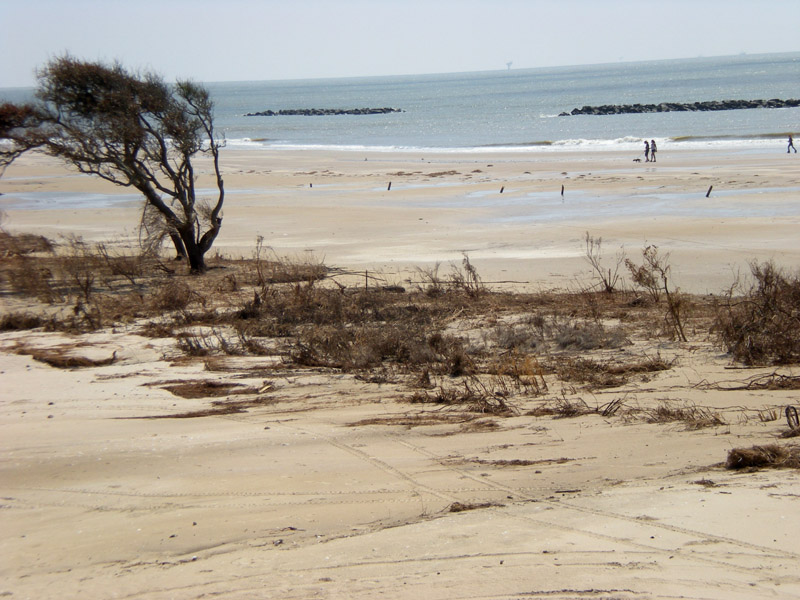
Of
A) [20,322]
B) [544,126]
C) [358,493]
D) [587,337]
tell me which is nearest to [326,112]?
[544,126]

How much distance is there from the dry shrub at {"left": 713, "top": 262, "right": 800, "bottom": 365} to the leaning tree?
415 inches

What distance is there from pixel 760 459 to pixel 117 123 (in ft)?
43.7

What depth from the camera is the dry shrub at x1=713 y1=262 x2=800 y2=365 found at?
7426mm

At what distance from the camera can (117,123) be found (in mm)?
14633

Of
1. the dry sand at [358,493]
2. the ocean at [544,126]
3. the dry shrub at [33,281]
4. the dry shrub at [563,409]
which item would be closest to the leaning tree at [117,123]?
the dry shrub at [33,281]

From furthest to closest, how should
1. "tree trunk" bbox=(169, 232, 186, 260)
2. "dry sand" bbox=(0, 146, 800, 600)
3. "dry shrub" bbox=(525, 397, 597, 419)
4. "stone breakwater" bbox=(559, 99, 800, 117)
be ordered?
"stone breakwater" bbox=(559, 99, 800, 117)
"tree trunk" bbox=(169, 232, 186, 260)
"dry shrub" bbox=(525, 397, 597, 419)
"dry sand" bbox=(0, 146, 800, 600)

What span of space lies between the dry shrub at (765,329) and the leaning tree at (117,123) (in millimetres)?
10554

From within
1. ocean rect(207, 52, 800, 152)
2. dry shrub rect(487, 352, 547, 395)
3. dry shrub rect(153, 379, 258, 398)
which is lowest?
dry shrub rect(487, 352, 547, 395)

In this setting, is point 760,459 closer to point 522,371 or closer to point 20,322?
point 522,371

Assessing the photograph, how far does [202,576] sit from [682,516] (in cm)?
260

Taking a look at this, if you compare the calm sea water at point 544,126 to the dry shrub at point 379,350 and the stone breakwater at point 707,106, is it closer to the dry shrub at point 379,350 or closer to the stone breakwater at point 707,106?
the stone breakwater at point 707,106

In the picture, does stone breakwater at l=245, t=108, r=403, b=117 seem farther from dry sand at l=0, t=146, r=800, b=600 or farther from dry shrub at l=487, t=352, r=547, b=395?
dry sand at l=0, t=146, r=800, b=600

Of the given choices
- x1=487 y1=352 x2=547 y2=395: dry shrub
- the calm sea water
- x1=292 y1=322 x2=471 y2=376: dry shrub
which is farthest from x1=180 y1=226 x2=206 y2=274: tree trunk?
the calm sea water

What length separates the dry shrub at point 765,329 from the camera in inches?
292
